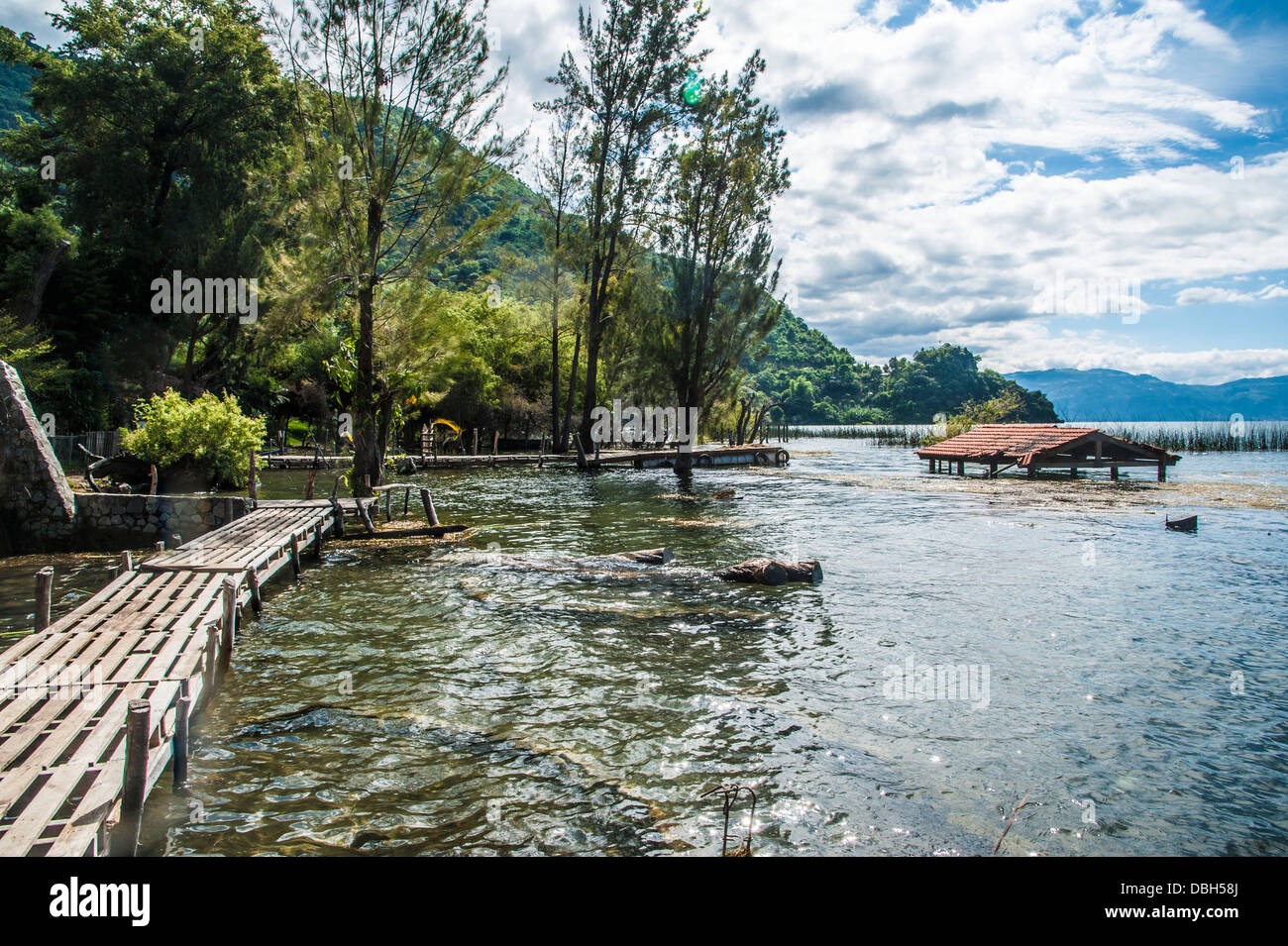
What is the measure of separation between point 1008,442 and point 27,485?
116 ft

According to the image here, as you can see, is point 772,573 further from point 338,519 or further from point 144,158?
point 144,158

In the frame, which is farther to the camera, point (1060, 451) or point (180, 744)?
point (1060, 451)

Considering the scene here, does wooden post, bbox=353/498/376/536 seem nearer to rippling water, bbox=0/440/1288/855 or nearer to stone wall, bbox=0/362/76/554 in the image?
rippling water, bbox=0/440/1288/855

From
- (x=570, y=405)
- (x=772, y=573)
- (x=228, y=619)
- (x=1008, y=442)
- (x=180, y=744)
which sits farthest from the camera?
(x=570, y=405)

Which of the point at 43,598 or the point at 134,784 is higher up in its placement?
the point at 43,598

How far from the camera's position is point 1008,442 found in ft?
113

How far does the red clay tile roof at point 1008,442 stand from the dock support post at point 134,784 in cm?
3340

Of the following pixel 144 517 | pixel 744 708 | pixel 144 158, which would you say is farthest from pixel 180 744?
pixel 144 158

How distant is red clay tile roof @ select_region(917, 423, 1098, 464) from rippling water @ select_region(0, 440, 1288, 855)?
60.2 ft

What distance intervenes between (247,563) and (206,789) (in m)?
5.00

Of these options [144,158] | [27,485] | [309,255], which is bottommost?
[27,485]

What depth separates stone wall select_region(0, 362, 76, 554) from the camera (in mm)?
12781

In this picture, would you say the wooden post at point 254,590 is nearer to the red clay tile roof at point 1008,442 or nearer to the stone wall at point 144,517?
the stone wall at point 144,517
